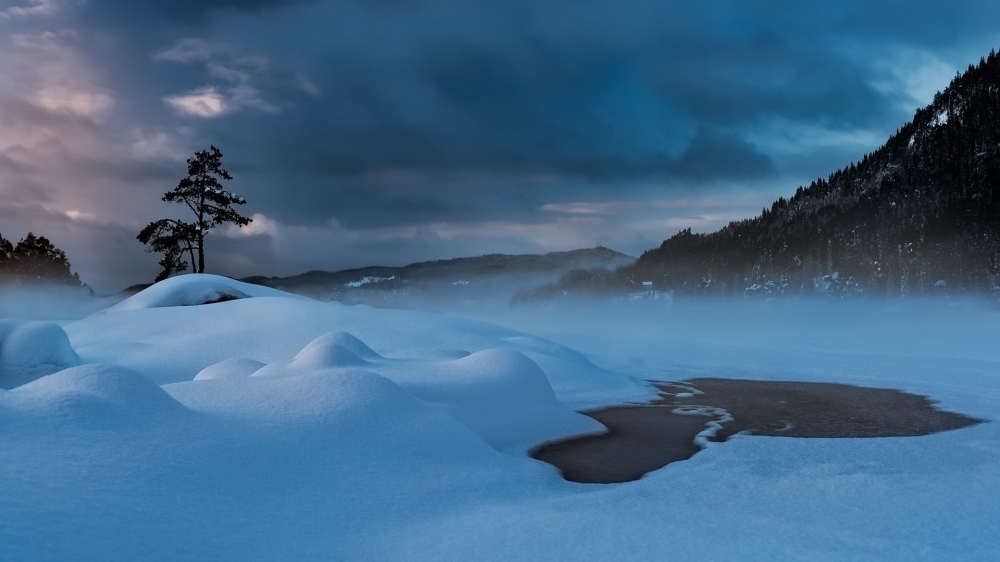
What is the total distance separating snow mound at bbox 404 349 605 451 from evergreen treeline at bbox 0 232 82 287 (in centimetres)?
4368

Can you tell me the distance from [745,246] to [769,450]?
297 feet

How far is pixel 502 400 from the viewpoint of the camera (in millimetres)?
11078

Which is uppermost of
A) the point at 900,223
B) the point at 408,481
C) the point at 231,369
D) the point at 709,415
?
the point at 900,223

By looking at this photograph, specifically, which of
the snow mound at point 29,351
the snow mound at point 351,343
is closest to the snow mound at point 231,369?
the snow mound at point 351,343

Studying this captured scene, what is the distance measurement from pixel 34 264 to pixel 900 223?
80.4m

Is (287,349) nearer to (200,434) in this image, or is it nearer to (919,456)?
(200,434)

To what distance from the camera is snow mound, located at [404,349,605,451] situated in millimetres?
10250

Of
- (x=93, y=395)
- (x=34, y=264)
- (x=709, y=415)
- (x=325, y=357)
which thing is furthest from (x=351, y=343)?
(x=34, y=264)

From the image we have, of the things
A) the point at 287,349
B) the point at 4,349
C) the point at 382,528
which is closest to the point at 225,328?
the point at 287,349

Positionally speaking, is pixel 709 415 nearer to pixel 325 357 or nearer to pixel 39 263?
pixel 325 357

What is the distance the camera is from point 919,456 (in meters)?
9.05

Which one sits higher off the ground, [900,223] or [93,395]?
[900,223]

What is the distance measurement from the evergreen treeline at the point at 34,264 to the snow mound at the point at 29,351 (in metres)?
34.7

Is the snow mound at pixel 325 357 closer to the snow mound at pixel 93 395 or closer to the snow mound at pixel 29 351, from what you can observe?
the snow mound at pixel 93 395
